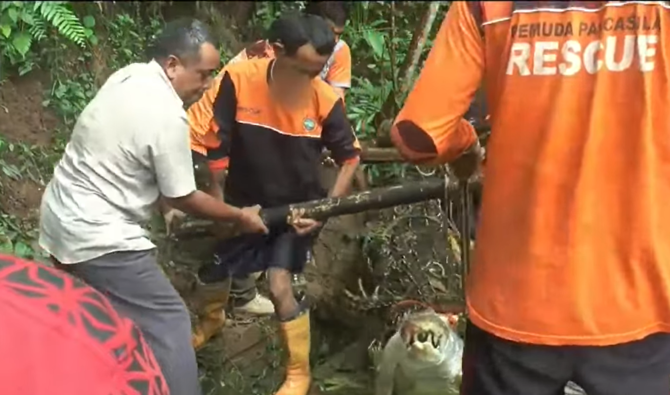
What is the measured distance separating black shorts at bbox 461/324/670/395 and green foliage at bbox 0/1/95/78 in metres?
2.98

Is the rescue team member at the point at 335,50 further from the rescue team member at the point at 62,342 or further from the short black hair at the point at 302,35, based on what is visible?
the rescue team member at the point at 62,342

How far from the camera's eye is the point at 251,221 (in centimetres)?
298

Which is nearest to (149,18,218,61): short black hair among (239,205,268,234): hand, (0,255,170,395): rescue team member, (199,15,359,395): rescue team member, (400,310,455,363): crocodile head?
(239,205,268,234): hand

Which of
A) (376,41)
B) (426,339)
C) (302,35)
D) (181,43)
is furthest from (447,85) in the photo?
(376,41)

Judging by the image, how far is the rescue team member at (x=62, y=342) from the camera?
1.94 meters

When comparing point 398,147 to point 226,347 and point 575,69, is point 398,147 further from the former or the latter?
point 226,347

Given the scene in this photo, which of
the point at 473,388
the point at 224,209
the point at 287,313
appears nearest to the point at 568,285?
the point at 473,388

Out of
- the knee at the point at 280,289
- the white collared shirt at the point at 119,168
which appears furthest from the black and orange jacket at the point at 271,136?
the white collared shirt at the point at 119,168

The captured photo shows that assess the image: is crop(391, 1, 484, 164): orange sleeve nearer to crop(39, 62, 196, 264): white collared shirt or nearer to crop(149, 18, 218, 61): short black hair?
crop(39, 62, 196, 264): white collared shirt

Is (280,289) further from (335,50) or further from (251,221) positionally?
(335,50)

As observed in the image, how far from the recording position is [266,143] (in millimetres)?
3555

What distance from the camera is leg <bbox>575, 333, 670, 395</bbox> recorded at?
209 centimetres

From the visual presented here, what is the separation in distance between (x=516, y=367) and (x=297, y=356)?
5.20ft

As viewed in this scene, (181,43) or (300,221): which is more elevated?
(181,43)
